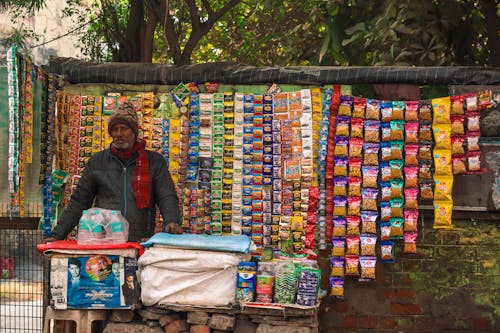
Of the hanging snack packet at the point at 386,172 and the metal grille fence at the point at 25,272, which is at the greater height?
the hanging snack packet at the point at 386,172

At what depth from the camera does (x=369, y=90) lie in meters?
5.37

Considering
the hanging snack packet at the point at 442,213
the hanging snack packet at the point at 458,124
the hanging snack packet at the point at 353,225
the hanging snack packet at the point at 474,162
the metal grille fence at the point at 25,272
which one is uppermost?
the hanging snack packet at the point at 458,124

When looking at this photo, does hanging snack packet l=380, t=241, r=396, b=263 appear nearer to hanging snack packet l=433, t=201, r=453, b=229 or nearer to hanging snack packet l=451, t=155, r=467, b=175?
hanging snack packet l=433, t=201, r=453, b=229

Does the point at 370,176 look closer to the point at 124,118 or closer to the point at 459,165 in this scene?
the point at 459,165

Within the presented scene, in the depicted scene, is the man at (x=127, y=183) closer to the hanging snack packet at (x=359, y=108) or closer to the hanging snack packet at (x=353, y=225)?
the hanging snack packet at (x=353, y=225)

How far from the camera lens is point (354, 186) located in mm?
5227

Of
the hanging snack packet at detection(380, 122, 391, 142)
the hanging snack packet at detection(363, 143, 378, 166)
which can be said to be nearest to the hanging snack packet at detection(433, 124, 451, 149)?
the hanging snack packet at detection(380, 122, 391, 142)

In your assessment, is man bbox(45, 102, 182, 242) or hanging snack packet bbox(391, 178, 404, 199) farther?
hanging snack packet bbox(391, 178, 404, 199)

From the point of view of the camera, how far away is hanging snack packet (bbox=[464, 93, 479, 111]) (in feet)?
17.0

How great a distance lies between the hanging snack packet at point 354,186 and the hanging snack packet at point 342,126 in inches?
14.8

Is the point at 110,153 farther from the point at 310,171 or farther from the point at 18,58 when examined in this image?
the point at 310,171

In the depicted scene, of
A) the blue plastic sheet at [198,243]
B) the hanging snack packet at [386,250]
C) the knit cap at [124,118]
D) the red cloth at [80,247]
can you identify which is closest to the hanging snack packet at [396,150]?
the hanging snack packet at [386,250]

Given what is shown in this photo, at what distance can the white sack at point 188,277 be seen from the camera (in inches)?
159

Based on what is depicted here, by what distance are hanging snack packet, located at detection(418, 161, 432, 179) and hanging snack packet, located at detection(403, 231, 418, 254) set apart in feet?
1.55
